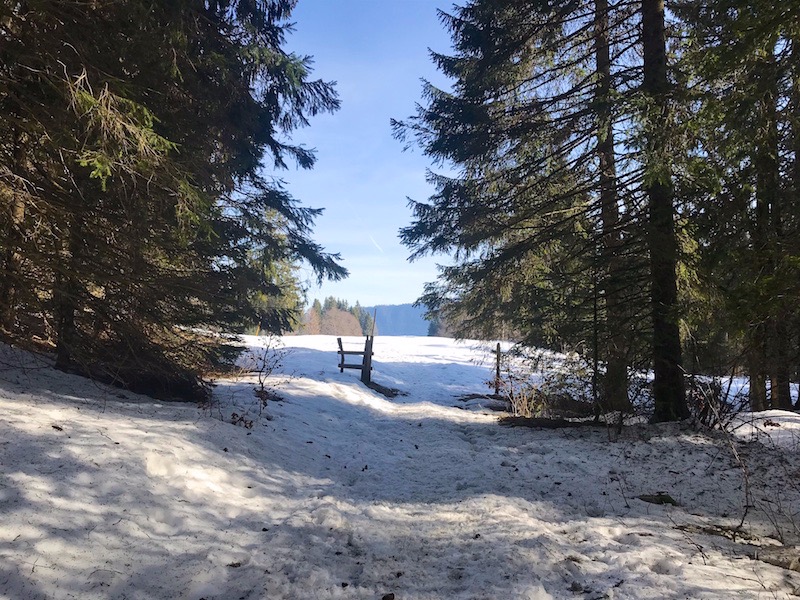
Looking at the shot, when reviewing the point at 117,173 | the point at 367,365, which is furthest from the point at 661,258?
the point at 367,365

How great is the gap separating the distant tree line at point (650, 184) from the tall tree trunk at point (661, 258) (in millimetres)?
25

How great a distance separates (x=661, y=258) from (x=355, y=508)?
606 cm

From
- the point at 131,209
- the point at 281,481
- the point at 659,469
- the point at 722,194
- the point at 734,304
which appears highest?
the point at 722,194

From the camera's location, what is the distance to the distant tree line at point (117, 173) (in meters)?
4.75

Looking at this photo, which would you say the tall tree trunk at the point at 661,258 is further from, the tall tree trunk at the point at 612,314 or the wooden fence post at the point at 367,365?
the wooden fence post at the point at 367,365

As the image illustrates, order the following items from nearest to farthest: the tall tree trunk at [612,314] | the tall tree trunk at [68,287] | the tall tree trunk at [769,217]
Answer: the tall tree trunk at [769,217] → the tall tree trunk at [68,287] → the tall tree trunk at [612,314]

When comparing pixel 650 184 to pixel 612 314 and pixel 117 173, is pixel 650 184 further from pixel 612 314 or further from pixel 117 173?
pixel 117 173

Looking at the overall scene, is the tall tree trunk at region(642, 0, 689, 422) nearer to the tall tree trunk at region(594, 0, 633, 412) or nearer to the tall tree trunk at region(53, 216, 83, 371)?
the tall tree trunk at region(594, 0, 633, 412)

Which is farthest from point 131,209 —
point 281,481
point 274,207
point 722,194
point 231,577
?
point 722,194

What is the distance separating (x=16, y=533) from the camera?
2.96m

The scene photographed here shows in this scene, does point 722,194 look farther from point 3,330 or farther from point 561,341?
point 3,330

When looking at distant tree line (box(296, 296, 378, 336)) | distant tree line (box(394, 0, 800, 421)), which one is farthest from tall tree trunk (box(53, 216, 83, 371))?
distant tree line (box(296, 296, 378, 336))

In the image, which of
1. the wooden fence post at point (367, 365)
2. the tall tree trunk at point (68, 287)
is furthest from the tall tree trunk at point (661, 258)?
the wooden fence post at point (367, 365)

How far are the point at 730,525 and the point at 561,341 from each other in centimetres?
470
